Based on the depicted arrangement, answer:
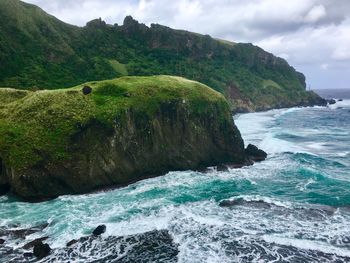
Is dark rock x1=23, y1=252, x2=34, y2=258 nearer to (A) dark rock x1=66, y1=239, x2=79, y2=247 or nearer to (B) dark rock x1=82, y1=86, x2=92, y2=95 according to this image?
(A) dark rock x1=66, y1=239, x2=79, y2=247

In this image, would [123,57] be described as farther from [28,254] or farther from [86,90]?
[28,254]

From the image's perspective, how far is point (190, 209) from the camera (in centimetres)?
3803

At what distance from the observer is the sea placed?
1154 inches

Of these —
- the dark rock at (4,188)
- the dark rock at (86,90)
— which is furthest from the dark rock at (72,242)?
the dark rock at (86,90)

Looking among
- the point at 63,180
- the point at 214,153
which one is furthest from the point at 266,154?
the point at 63,180

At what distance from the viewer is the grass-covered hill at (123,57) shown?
10750 centimetres

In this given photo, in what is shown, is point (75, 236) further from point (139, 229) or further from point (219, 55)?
point (219, 55)

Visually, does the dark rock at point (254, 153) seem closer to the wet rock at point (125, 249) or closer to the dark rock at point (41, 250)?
the wet rock at point (125, 249)

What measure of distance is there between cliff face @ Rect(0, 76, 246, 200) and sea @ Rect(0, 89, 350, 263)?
2.24 metres

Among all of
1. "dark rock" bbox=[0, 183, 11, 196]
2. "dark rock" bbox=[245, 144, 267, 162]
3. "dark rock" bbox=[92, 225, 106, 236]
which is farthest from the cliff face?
"dark rock" bbox=[92, 225, 106, 236]

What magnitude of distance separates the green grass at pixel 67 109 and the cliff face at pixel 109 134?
10 cm

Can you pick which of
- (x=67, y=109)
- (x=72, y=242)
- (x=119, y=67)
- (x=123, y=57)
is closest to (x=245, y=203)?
(x=72, y=242)

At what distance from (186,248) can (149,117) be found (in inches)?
973

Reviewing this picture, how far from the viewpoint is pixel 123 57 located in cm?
14938
